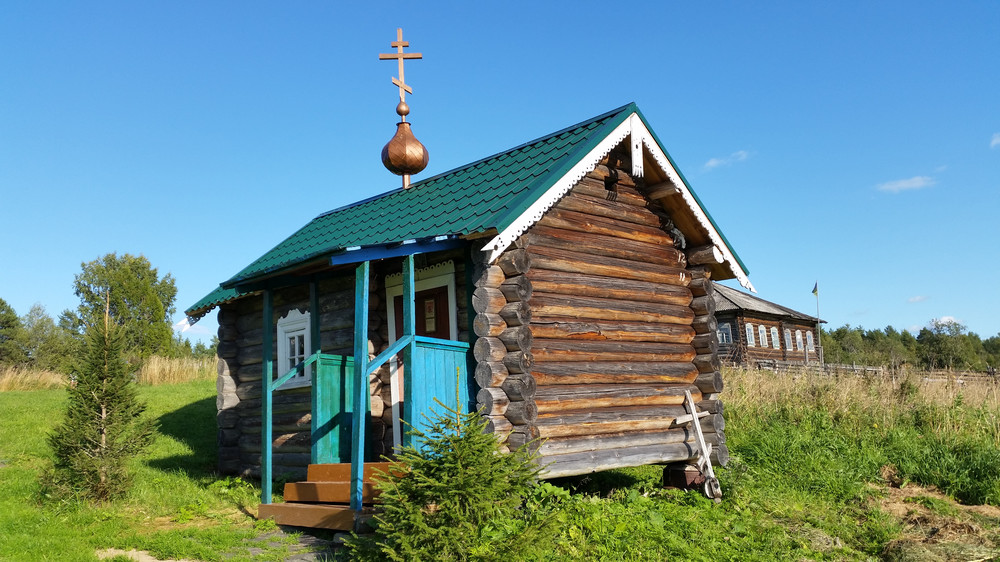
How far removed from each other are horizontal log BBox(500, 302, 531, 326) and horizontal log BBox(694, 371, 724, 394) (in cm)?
400

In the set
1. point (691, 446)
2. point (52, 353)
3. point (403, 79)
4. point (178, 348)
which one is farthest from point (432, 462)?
point (52, 353)

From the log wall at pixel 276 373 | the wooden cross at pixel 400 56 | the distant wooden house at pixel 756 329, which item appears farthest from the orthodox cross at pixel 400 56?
the distant wooden house at pixel 756 329

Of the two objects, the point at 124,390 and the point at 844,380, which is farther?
the point at 844,380

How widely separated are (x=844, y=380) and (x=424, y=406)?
1131 cm

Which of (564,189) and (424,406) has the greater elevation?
(564,189)

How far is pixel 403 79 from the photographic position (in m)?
13.6

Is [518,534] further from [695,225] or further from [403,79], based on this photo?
[403,79]

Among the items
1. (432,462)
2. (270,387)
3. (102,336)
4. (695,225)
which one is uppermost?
(695,225)

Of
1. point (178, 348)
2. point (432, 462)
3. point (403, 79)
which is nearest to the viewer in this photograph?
point (432, 462)

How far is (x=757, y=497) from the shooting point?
417 inches

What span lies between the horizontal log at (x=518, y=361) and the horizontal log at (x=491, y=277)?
86 cm

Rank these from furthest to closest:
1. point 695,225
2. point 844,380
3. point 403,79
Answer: point 844,380
point 403,79
point 695,225

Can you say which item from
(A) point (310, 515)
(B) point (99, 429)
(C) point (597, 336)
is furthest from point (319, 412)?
(C) point (597, 336)

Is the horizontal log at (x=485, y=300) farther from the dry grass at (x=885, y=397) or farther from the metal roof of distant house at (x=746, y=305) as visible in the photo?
the metal roof of distant house at (x=746, y=305)
